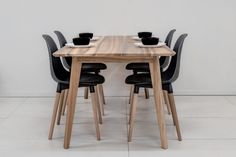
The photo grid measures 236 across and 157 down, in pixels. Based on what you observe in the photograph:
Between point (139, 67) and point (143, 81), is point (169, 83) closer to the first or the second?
point (143, 81)

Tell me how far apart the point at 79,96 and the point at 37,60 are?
0.69 meters

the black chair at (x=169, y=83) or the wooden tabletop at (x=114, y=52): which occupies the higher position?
the wooden tabletop at (x=114, y=52)

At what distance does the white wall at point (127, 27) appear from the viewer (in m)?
3.91

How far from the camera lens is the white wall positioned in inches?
154

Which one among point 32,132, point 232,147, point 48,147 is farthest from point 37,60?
point 232,147

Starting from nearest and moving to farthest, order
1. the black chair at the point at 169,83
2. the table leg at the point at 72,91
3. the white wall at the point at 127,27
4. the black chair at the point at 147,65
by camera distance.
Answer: the table leg at the point at 72,91, the black chair at the point at 169,83, the black chair at the point at 147,65, the white wall at the point at 127,27

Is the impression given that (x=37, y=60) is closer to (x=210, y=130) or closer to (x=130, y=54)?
(x=130, y=54)

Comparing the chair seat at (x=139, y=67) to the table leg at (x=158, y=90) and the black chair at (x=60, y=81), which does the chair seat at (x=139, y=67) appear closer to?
the black chair at (x=60, y=81)

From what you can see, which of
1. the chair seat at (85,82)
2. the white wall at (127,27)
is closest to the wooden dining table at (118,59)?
the chair seat at (85,82)

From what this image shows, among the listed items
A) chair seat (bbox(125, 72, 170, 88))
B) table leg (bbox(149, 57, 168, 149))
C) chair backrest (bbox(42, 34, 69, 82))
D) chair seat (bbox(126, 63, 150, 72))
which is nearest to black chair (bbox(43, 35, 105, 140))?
chair backrest (bbox(42, 34, 69, 82))

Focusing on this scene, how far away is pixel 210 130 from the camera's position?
115 inches

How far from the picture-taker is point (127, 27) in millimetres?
3953

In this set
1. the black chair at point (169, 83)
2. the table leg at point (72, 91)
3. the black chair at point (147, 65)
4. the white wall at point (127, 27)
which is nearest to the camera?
the table leg at point (72, 91)

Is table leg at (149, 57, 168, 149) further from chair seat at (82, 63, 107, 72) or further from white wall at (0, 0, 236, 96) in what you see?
white wall at (0, 0, 236, 96)
